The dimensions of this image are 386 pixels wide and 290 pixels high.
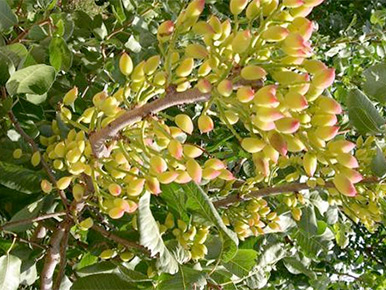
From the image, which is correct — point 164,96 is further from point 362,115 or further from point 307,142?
point 362,115

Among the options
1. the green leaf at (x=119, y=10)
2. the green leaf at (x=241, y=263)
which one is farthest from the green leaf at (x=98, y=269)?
the green leaf at (x=119, y=10)

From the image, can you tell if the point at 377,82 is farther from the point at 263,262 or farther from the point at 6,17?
the point at 6,17

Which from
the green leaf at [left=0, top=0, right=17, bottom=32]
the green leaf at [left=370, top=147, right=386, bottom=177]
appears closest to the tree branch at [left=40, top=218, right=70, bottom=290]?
the green leaf at [left=0, top=0, right=17, bottom=32]

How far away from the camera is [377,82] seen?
117cm

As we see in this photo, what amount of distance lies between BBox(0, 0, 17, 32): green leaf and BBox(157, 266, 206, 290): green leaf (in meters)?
0.62

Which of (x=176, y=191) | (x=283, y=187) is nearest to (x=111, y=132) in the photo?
(x=176, y=191)

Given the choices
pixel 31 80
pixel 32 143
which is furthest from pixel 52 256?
pixel 31 80

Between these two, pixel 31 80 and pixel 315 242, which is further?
pixel 315 242

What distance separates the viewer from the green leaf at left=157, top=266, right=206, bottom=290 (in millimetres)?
1062

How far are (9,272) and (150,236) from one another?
1.02 ft

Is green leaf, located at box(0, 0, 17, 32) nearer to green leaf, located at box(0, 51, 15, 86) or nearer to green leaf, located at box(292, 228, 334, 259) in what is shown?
green leaf, located at box(0, 51, 15, 86)

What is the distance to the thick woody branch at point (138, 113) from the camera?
0.77m

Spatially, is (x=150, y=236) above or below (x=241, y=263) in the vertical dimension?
above

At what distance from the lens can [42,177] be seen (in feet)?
3.72
